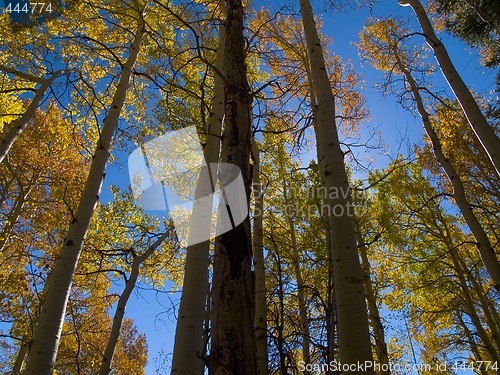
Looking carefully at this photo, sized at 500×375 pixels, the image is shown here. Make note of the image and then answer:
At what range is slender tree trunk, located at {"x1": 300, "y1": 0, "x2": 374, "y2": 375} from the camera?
6.73ft

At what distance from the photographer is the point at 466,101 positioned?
4.45m

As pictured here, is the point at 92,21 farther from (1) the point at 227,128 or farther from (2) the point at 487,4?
(2) the point at 487,4

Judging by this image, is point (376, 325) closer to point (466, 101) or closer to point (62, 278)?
point (466, 101)

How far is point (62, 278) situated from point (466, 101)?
5.29 meters

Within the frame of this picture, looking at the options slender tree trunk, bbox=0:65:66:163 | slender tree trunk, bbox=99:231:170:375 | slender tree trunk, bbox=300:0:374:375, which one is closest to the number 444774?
slender tree trunk, bbox=0:65:66:163

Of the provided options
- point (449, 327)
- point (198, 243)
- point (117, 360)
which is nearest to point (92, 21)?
point (198, 243)

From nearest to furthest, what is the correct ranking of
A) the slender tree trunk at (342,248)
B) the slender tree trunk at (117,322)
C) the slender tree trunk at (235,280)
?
the slender tree trunk at (235,280)
the slender tree trunk at (342,248)
the slender tree trunk at (117,322)

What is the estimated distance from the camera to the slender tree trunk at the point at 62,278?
Answer: 8.53 ft

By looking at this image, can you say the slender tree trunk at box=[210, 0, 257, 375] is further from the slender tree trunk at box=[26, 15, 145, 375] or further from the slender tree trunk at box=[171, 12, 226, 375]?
the slender tree trunk at box=[26, 15, 145, 375]

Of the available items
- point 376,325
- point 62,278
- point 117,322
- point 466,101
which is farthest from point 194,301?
point 376,325

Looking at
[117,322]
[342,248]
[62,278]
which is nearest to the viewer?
[342,248]

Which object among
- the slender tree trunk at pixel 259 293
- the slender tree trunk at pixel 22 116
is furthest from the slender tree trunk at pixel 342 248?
the slender tree trunk at pixel 22 116

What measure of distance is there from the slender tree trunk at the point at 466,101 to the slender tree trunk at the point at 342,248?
7.53ft

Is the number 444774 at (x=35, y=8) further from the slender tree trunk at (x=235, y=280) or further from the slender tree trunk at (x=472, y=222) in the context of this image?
the slender tree trunk at (x=472, y=222)
